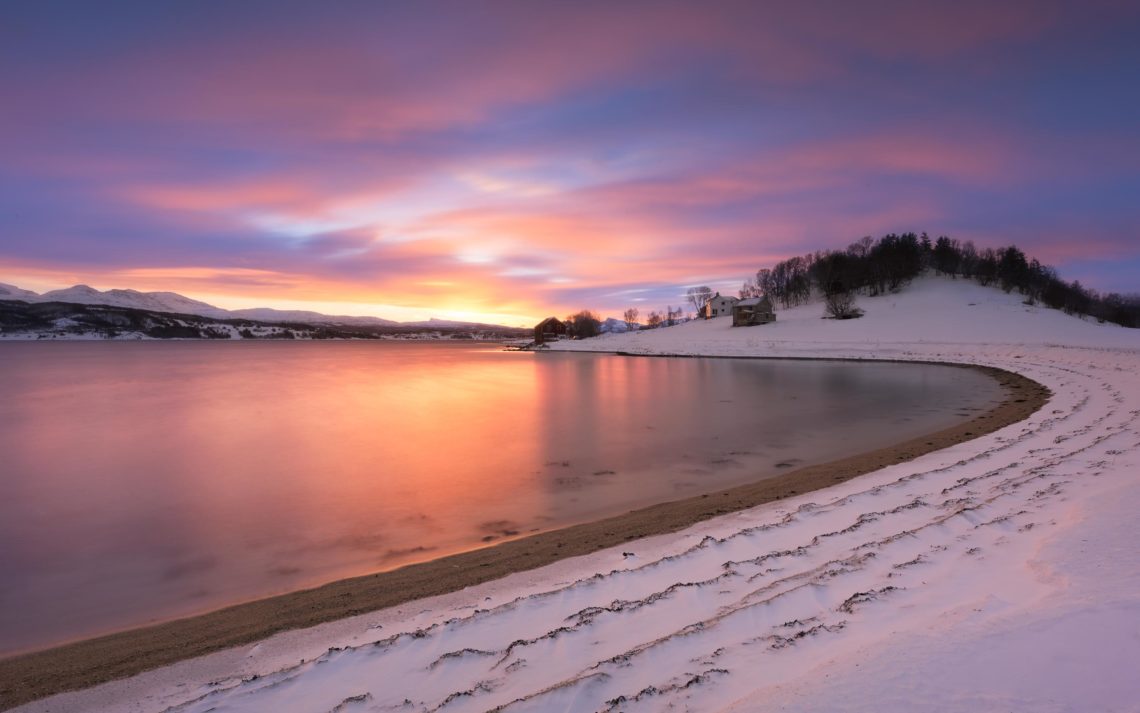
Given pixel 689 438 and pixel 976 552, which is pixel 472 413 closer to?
pixel 689 438

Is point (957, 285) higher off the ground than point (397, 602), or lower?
higher

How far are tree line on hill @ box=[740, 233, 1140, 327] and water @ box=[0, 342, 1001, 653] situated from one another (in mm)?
66055

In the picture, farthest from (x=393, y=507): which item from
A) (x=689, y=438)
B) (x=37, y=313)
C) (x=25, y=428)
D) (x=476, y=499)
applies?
(x=37, y=313)

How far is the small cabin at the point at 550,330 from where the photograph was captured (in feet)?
378

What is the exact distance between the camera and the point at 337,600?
5715 mm

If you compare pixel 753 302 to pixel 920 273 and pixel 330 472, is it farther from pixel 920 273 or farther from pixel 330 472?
pixel 330 472

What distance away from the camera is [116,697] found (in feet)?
13.6

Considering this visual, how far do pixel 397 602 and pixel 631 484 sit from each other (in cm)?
569

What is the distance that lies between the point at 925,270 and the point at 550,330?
72404mm

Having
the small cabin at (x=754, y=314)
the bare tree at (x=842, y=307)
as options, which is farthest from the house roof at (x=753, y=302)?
the bare tree at (x=842, y=307)

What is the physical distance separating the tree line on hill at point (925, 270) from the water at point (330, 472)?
2601 inches

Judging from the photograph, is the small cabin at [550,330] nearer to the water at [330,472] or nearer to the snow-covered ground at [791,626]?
the water at [330,472]

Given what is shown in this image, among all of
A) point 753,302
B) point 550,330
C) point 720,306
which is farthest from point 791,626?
point 550,330

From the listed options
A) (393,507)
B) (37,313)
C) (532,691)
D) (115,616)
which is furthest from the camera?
(37,313)
